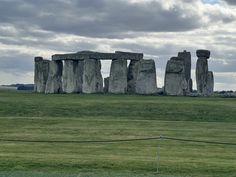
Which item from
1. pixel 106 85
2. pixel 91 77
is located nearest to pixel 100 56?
pixel 91 77

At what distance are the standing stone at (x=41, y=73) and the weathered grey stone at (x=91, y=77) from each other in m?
5.29

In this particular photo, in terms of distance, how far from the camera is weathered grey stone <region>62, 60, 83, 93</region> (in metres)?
51.8

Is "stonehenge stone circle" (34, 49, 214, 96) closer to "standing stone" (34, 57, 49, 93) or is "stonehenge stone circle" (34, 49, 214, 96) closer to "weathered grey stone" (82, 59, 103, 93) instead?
"weathered grey stone" (82, 59, 103, 93)

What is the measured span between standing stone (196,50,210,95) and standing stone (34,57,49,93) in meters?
13.9

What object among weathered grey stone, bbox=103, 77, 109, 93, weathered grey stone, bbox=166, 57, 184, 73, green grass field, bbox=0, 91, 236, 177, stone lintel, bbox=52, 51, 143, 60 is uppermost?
stone lintel, bbox=52, 51, 143, 60

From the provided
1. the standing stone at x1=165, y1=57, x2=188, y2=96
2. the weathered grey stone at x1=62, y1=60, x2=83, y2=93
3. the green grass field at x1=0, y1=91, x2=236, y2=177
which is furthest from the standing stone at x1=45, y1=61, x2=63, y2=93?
the green grass field at x1=0, y1=91, x2=236, y2=177

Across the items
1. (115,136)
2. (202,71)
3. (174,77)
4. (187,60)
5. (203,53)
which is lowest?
(115,136)

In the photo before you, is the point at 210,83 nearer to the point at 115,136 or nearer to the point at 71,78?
the point at 71,78

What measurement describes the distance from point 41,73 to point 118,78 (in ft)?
27.8

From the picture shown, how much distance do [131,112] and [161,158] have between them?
13.8 m

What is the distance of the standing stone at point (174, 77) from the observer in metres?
48.7

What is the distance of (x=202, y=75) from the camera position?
168 ft

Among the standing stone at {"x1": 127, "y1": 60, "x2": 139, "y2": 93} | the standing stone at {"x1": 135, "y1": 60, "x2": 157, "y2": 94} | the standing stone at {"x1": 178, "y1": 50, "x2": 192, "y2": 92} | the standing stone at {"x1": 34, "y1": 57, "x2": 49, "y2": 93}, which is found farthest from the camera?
the standing stone at {"x1": 178, "y1": 50, "x2": 192, "y2": 92}

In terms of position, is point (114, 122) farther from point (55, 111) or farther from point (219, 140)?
→ point (219, 140)
